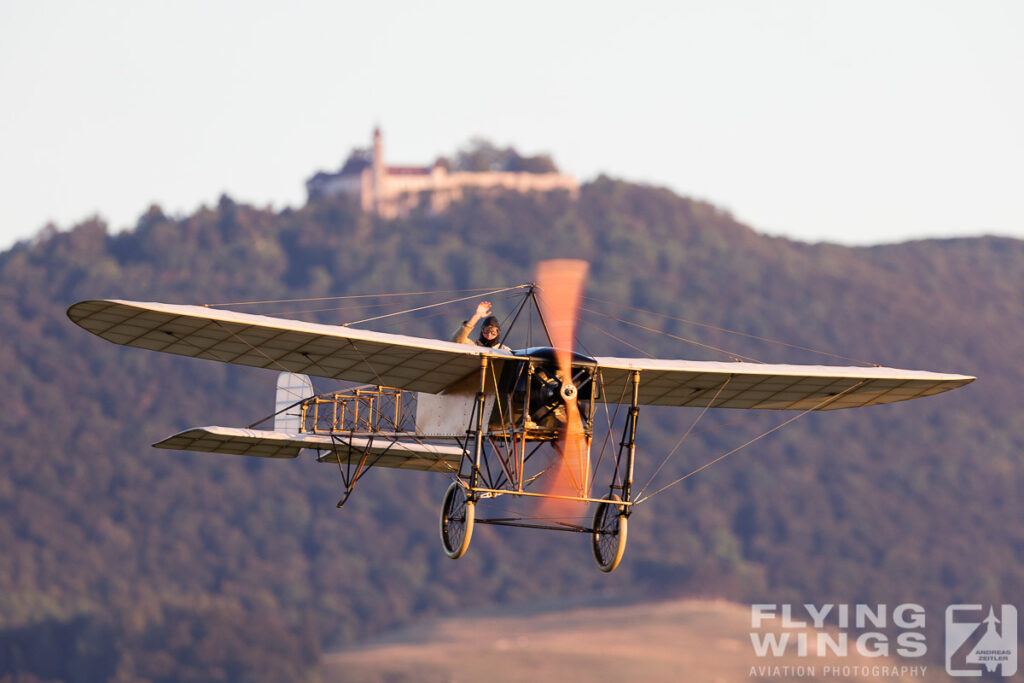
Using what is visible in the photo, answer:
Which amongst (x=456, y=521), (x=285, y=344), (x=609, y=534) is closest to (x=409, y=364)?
(x=285, y=344)

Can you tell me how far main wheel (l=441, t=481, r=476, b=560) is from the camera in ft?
83.8

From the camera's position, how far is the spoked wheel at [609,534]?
85.3ft

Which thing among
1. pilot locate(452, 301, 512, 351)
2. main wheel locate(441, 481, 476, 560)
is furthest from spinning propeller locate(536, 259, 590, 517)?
main wheel locate(441, 481, 476, 560)

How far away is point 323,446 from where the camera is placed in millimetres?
32000

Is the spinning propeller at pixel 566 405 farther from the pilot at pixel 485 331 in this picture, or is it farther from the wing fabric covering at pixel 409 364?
the pilot at pixel 485 331

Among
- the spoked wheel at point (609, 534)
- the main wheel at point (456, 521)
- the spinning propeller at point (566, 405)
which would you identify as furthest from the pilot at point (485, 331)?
the spoked wheel at point (609, 534)

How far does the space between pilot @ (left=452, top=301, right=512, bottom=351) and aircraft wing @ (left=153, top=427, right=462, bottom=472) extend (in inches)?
120

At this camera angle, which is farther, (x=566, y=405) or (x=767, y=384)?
(x=767, y=384)

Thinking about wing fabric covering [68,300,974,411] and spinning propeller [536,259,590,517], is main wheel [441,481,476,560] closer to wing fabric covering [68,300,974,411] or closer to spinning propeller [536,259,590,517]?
spinning propeller [536,259,590,517]

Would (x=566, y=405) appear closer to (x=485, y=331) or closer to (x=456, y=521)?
(x=485, y=331)

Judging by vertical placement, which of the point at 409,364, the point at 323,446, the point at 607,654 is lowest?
the point at 607,654

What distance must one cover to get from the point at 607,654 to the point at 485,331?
353 ft

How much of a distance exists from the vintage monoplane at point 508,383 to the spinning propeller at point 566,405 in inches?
0.8

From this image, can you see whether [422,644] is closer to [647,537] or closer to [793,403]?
[647,537]
